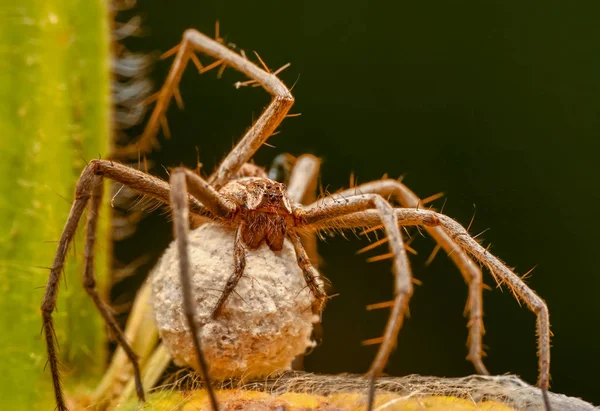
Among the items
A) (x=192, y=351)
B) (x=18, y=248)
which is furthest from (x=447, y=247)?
(x=18, y=248)

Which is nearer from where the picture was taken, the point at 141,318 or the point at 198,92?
the point at 141,318

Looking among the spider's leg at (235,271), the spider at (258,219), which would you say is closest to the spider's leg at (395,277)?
the spider at (258,219)

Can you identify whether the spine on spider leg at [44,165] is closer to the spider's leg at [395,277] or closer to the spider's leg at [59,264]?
the spider's leg at [59,264]

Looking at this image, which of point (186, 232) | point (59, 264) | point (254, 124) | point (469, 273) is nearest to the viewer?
point (186, 232)

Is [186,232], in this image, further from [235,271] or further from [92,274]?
[92,274]

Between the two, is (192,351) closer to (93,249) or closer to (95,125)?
(93,249)

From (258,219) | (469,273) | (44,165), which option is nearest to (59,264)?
(44,165)

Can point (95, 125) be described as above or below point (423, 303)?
above

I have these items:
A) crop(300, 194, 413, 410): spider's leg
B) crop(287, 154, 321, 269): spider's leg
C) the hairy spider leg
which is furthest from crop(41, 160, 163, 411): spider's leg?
crop(287, 154, 321, 269): spider's leg
